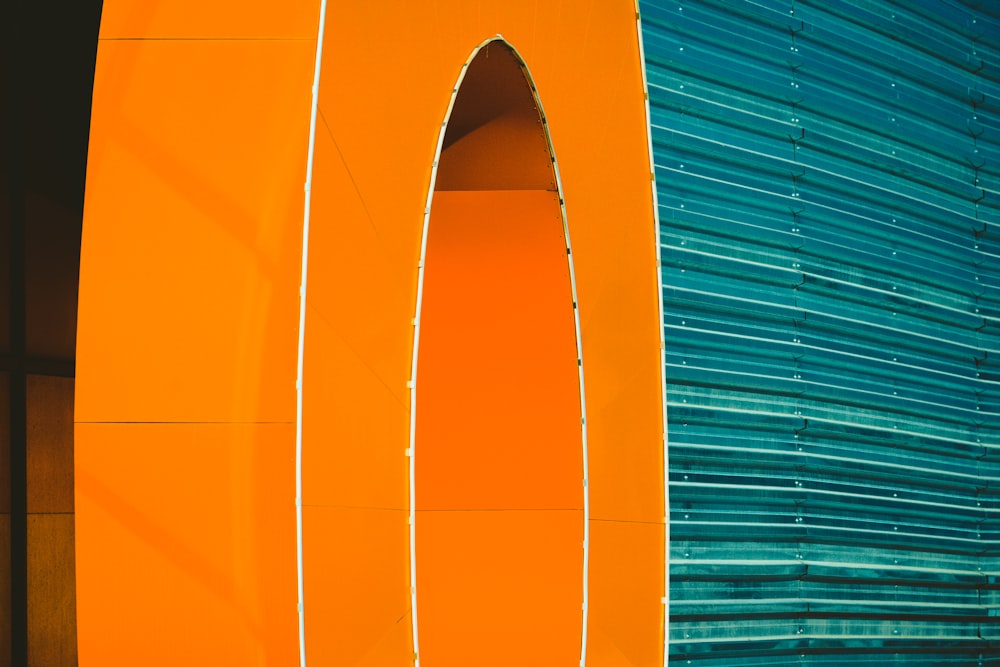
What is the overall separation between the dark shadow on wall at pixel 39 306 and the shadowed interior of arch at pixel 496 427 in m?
1.48

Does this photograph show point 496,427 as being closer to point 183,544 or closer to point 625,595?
point 625,595

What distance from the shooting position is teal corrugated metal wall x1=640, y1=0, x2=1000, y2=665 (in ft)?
28.2

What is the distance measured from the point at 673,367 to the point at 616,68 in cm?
527

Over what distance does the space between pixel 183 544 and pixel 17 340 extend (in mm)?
2169

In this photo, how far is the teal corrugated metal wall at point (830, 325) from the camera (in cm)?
860

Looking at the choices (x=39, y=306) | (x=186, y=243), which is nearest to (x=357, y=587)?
(x=186, y=243)

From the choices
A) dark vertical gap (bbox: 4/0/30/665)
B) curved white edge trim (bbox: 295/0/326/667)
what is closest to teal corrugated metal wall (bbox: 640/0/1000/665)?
dark vertical gap (bbox: 4/0/30/665)

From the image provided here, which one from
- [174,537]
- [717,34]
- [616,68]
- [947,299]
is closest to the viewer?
[174,537]

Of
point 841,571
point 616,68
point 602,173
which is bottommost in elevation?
point 841,571

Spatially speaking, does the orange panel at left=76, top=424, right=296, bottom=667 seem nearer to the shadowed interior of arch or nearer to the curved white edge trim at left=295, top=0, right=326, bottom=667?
the curved white edge trim at left=295, top=0, right=326, bottom=667

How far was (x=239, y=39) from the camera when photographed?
186cm

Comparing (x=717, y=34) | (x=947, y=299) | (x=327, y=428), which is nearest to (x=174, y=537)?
(x=327, y=428)

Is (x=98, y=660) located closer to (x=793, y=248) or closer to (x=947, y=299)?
(x=793, y=248)

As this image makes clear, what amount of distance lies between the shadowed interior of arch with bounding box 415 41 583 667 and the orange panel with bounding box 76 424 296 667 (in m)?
2.44
